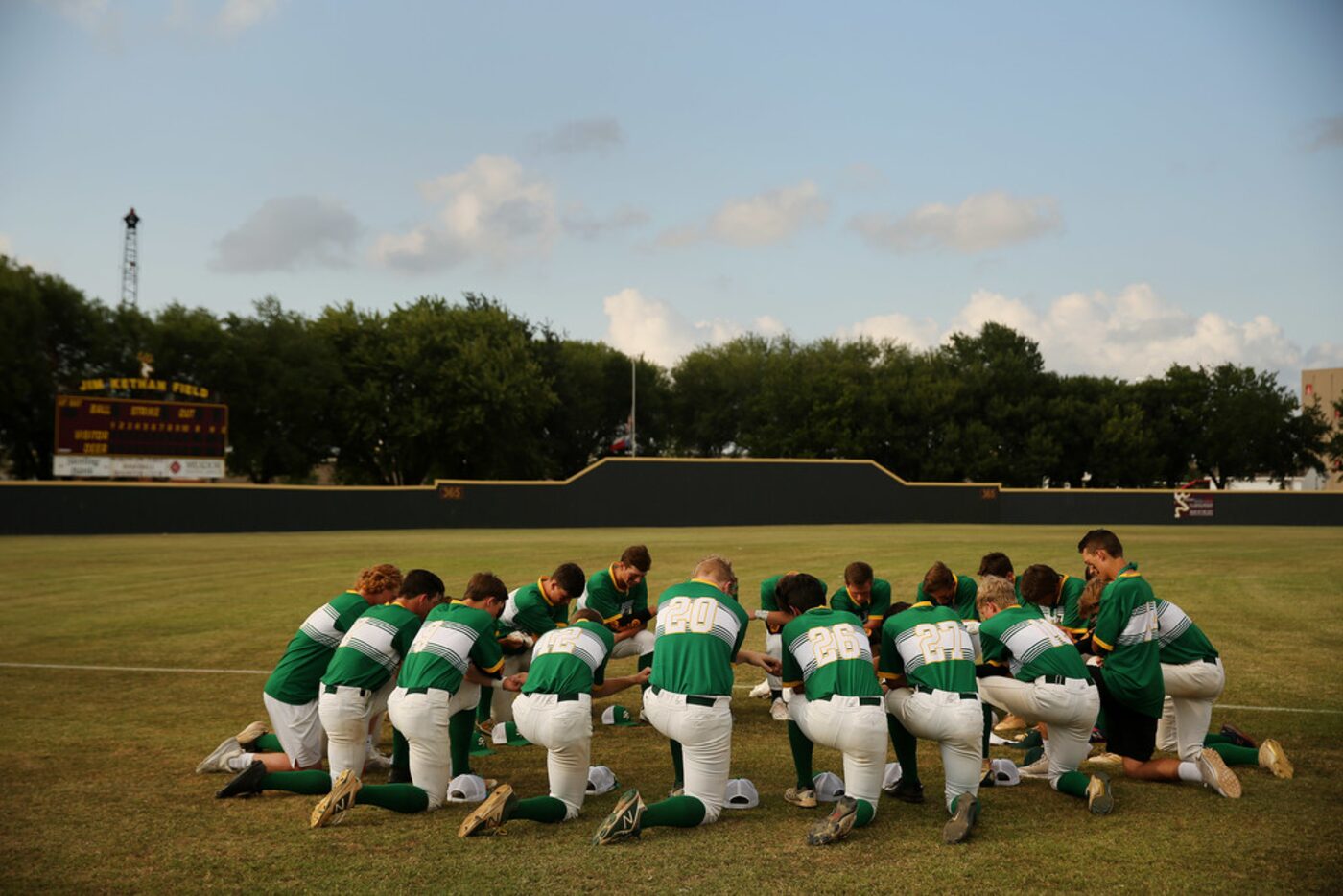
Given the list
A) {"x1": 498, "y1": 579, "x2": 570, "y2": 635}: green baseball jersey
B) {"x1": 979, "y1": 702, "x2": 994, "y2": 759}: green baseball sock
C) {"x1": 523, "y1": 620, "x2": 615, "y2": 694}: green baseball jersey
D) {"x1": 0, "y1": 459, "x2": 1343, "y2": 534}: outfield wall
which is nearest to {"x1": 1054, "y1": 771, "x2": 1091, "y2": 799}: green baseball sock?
{"x1": 979, "y1": 702, "x2": 994, "y2": 759}: green baseball sock

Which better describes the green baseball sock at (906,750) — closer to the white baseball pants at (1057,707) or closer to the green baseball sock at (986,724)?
the white baseball pants at (1057,707)

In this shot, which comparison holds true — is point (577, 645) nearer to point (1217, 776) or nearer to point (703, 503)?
point (1217, 776)

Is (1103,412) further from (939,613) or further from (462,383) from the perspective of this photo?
(939,613)

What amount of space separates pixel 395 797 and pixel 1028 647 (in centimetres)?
448

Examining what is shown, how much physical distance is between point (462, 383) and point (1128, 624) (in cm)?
5709

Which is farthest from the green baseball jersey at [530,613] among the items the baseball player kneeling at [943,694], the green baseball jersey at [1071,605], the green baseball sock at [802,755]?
the green baseball jersey at [1071,605]

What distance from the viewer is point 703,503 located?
47.3 meters

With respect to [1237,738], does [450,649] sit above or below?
above

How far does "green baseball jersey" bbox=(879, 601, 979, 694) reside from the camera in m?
6.70

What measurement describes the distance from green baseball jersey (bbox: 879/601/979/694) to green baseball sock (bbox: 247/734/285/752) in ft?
15.9

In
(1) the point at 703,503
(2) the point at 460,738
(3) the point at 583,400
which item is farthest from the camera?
(3) the point at 583,400

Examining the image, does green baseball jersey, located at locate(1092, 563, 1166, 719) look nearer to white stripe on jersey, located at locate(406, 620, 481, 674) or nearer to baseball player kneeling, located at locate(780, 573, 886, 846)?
baseball player kneeling, located at locate(780, 573, 886, 846)

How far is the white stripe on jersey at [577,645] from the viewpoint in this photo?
682cm

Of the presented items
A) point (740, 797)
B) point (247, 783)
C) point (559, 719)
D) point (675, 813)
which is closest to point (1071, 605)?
point (740, 797)
